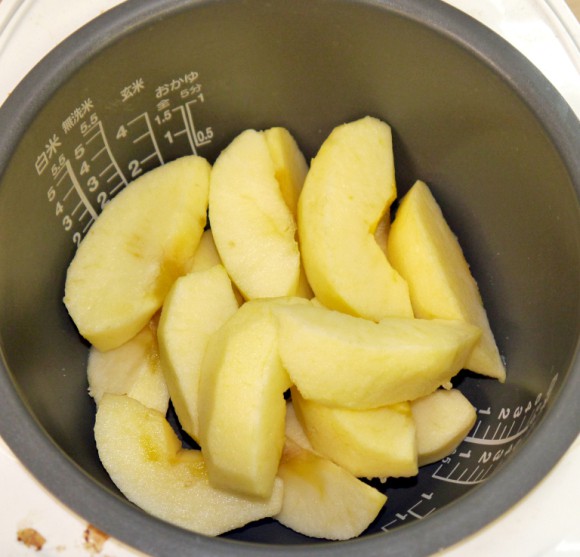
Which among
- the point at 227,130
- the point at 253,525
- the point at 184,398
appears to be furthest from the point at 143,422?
the point at 227,130

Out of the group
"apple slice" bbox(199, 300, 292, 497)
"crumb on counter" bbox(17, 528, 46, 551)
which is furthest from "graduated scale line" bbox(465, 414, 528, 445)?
"crumb on counter" bbox(17, 528, 46, 551)

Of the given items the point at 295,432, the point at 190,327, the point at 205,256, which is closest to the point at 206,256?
the point at 205,256

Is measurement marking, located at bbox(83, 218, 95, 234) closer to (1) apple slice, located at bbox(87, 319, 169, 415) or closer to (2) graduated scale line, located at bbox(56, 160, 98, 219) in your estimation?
(2) graduated scale line, located at bbox(56, 160, 98, 219)

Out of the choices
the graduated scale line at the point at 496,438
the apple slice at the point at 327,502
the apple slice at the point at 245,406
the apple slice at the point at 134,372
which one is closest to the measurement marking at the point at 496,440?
the graduated scale line at the point at 496,438

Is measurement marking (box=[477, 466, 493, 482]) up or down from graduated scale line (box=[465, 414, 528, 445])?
down

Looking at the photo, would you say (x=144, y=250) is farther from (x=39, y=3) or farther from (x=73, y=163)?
(x=39, y=3)

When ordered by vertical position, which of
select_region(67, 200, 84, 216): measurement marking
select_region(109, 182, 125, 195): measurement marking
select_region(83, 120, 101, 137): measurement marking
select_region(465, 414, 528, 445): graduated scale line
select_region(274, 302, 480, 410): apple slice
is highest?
select_region(83, 120, 101, 137): measurement marking

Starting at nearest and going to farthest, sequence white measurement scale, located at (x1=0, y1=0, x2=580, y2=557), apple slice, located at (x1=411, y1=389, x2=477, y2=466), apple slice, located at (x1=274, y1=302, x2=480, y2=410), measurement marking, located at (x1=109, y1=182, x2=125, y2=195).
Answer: white measurement scale, located at (x1=0, y1=0, x2=580, y2=557) → apple slice, located at (x1=274, y1=302, x2=480, y2=410) → apple slice, located at (x1=411, y1=389, x2=477, y2=466) → measurement marking, located at (x1=109, y1=182, x2=125, y2=195)
